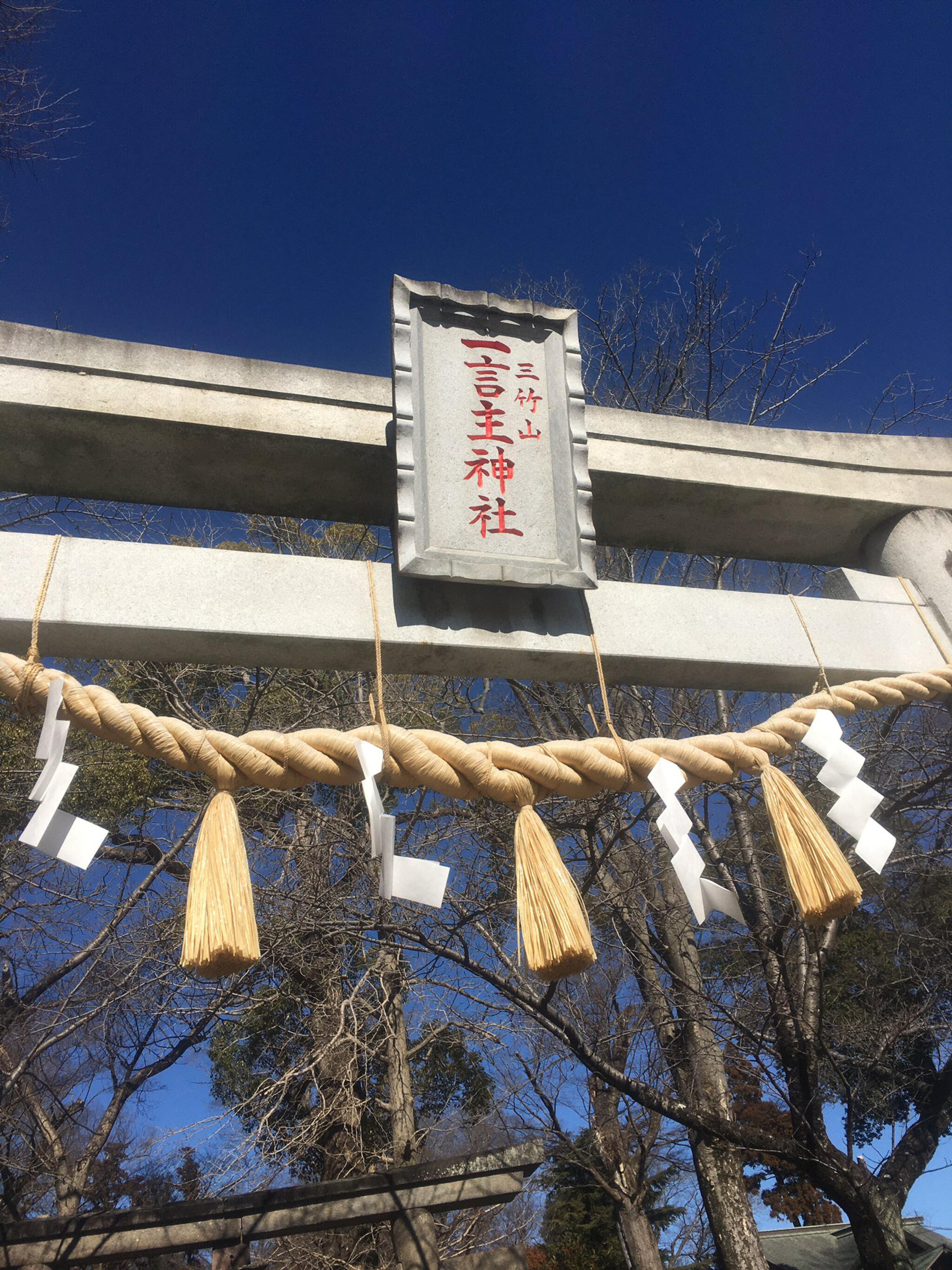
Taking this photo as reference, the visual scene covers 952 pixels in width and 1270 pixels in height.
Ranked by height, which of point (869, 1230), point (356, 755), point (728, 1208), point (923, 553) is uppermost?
point (923, 553)

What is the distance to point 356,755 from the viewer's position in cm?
164

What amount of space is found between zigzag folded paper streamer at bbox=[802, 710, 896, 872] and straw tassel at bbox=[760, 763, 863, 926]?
0.08 metres

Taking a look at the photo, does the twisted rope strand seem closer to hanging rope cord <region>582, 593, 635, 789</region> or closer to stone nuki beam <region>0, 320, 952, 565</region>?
hanging rope cord <region>582, 593, 635, 789</region>

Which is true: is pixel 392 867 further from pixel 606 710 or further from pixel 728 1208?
pixel 728 1208

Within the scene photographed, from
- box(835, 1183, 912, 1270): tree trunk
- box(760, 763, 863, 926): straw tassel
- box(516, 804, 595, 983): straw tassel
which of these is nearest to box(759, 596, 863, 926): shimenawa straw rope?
box(760, 763, 863, 926): straw tassel

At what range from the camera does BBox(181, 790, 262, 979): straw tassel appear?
4.59 feet

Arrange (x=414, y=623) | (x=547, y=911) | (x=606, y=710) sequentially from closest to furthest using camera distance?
(x=547, y=911)
(x=606, y=710)
(x=414, y=623)

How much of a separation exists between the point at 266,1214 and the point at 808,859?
357 cm

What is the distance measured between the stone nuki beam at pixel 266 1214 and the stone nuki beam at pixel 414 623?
2.86m

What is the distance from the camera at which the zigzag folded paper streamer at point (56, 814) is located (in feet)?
5.06

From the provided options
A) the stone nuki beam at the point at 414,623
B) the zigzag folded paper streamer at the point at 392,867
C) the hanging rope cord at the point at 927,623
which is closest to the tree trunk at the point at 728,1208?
the hanging rope cord at the point at 927,623

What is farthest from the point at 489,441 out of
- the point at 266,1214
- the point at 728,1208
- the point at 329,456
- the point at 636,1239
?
the point at 636,1239

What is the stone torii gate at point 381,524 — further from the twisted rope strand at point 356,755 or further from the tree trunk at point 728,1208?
the tree trunk at point 728,1208

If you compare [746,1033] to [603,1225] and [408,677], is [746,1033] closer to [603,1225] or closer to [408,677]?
[408,677]
